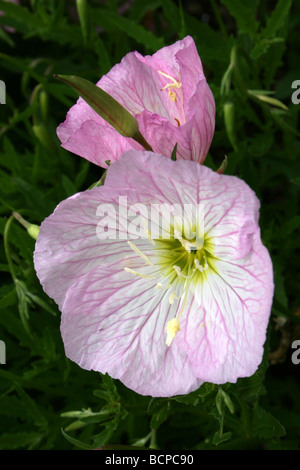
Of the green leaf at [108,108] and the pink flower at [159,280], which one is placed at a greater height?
the green leaf at [108,108]

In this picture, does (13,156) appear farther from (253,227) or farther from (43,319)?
(253,227)

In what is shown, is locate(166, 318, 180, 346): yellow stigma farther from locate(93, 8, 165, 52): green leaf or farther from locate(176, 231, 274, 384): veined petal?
locate(93, 8, 165, 52): green leaf

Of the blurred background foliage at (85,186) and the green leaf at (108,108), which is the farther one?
the blurred background foliage at (85,186)

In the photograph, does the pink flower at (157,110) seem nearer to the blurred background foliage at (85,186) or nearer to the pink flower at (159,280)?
the pink flower at (159,280)

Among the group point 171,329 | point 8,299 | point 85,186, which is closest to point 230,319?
point 171,329

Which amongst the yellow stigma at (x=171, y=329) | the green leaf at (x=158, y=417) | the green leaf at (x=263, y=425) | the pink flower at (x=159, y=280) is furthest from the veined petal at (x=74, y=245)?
the green leaf at (x=263, y=425)

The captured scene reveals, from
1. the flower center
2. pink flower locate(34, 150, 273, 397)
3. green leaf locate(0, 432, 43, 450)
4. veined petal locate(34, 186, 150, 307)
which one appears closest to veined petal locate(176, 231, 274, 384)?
pink flower locate(34, 150, 273, 397)

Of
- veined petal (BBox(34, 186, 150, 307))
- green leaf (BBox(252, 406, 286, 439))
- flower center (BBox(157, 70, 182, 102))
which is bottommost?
green leaf (BBox(252, 406, 286, 439))

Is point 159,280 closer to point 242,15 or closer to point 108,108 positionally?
point 108,108
